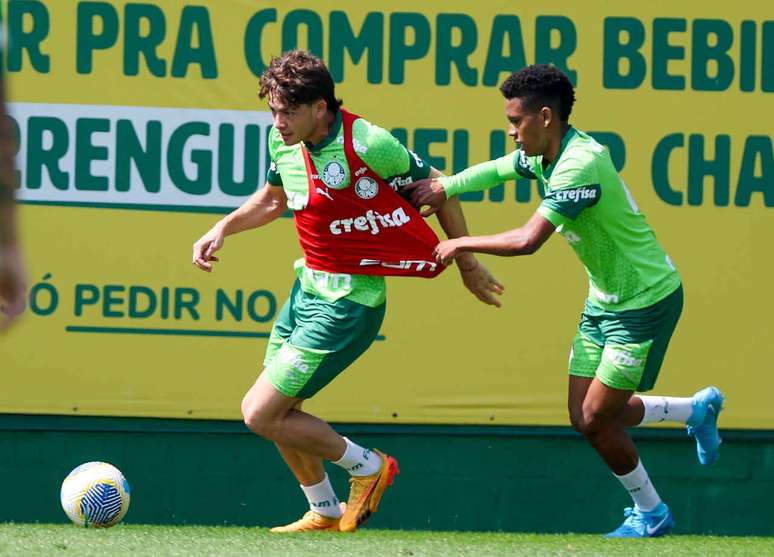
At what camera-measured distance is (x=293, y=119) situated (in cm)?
621

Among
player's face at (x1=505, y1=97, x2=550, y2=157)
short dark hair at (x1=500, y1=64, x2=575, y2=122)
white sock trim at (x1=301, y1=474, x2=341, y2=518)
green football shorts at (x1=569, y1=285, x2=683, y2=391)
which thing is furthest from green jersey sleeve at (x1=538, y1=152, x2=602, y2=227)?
white sock trim at (x1=301, y1=474, x2=341, y2=518)

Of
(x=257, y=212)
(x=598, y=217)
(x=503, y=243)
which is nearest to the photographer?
(x=503, y=243)

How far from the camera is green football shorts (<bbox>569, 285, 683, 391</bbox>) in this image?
635 cm

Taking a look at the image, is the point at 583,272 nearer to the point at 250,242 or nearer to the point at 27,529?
the point at 250,242

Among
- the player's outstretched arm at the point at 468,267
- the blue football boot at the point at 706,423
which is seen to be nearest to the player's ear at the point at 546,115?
the player's outstretched arm at the point at 468,267

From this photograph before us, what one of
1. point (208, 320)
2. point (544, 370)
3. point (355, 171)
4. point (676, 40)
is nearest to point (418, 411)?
point (544, 370)

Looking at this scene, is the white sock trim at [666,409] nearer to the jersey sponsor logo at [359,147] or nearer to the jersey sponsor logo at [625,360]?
the jersey sponsor logo at [625,360]

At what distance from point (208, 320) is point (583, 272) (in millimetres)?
1780

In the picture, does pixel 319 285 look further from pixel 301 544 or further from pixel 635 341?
pixel 635 341

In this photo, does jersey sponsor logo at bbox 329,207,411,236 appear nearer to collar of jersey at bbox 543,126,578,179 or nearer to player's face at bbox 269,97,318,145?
player's face at bbox 269,97,318,145

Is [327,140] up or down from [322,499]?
up

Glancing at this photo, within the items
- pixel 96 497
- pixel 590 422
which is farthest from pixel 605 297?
pixel 96 497

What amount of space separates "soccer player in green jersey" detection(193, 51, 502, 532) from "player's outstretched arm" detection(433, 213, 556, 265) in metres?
0.34

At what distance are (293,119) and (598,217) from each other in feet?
4.17
